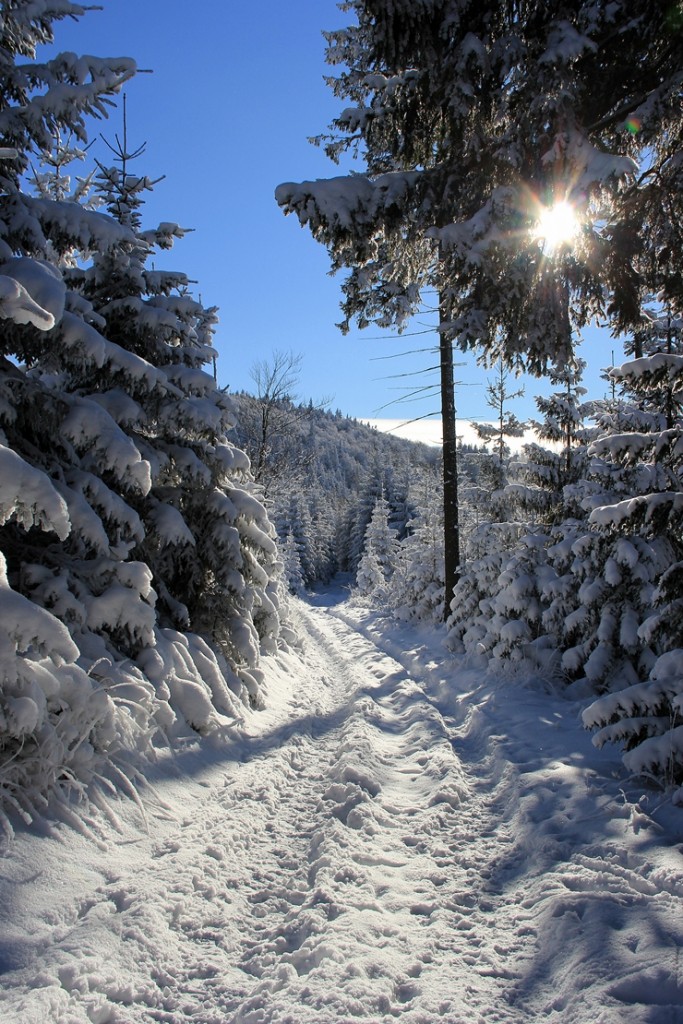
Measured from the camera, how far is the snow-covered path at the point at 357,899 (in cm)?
271

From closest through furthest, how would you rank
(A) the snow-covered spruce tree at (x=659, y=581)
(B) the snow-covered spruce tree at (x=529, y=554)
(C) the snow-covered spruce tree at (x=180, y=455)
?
(A) the snow-covered spruce tree at (x=659, y=581)
(C) the snow-covered spruce tree at (x=180, y=455)
(B) the snow-covered spruce tree at (x=529, y=554)

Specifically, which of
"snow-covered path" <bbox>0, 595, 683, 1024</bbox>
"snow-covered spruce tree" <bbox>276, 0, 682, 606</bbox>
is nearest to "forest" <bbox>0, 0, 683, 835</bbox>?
"snow-covered spruce tree" <bbox>276, 0, 682, 606</bbox>

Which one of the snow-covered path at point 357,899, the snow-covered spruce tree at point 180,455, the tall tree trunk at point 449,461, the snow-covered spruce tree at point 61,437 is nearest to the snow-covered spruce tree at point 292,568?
the tall tree trunk at point 449,461

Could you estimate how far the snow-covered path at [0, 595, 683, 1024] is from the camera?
271 cm

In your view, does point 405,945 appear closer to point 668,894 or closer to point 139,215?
point 668,894

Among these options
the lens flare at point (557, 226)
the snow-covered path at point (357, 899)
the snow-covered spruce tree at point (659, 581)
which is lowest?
the snow-covered path at point (357, 899)

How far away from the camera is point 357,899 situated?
12.0ft

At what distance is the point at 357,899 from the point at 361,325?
5.60m

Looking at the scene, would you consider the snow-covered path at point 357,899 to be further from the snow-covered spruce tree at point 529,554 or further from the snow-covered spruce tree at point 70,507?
the snow-covered spruce tree at point 529,554

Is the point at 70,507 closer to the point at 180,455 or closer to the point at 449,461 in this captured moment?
the point at 180,455

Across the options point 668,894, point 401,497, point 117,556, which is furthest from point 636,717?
point 401,497

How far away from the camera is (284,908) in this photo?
3.69m

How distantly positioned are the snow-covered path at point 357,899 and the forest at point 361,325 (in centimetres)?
66

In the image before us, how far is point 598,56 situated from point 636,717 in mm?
5810
